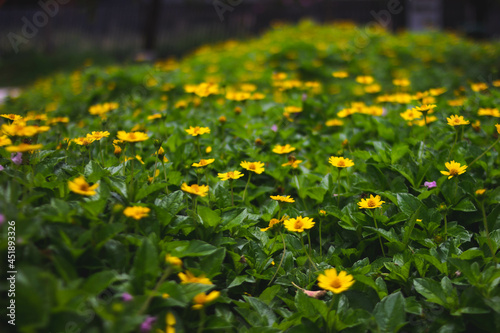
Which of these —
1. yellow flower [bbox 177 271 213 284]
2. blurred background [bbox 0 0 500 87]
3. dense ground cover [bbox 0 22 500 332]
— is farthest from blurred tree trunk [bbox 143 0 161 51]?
yellow flower [bbox 177 271 213 284]

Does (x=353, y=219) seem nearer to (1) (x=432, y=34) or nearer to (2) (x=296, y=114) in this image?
(2) (x=296, y=114)

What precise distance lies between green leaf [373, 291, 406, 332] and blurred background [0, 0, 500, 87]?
10.2 meters

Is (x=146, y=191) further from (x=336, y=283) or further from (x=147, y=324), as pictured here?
(x=336, y=283)

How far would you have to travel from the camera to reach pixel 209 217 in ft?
4.43

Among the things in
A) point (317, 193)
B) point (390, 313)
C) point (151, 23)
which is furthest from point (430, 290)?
point (151, 23)

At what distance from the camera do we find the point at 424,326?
1173mm

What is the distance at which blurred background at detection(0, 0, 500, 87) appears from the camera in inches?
436

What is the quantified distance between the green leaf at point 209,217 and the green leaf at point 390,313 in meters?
0.54

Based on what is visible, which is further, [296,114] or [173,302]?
[296,114]

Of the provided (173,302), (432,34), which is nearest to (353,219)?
(173,302)

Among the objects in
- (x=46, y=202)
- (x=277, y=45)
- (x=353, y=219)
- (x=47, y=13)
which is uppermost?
(x=47, y=13)

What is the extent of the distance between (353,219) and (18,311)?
1046 millimetres
